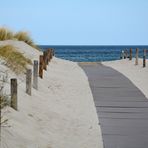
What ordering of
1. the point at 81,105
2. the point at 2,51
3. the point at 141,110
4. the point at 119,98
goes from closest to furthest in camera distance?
1. the point at 141,110
2. the point at 81,105
3. the point at 119,98
4. the point at 2,51

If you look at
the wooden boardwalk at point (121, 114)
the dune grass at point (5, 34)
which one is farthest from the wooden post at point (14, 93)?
the dune grass at point (5, 34)

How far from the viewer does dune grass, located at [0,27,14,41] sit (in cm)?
3500

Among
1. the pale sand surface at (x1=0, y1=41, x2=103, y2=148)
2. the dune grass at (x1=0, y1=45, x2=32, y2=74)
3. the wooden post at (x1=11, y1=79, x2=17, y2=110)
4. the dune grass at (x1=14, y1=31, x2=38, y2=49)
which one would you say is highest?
the dune grass at (x1=14, y1=31, x2=38, y2=49)

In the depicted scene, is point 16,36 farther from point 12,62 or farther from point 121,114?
point 121,114

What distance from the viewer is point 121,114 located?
1327cm

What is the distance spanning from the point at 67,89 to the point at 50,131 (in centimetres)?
827

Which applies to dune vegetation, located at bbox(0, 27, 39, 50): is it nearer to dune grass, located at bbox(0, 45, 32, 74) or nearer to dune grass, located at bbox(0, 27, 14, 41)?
dune grass, located at bbox(0, 27, 14, 41)

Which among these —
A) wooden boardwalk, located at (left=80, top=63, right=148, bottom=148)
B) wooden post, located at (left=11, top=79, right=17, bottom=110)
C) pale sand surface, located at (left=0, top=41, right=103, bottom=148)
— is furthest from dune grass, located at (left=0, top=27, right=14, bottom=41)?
wooden post, located at (left=11, top=79, right=17, bottom=110)

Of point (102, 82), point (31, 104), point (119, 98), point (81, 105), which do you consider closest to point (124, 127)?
point (31, 104)

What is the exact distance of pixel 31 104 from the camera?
13.3 m

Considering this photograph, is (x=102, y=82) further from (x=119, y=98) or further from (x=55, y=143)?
(x=55, y=143)

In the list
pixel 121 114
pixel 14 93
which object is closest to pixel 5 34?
pixel 121 114

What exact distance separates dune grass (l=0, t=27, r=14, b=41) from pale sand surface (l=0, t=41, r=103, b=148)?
1764 cm

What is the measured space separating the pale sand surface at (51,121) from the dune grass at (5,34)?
17.6 m
